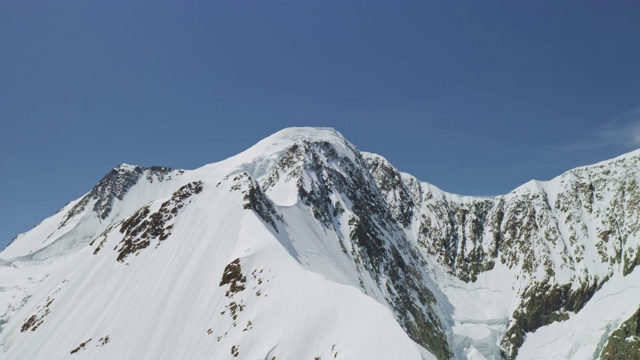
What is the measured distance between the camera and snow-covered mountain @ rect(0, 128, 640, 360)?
126 feet

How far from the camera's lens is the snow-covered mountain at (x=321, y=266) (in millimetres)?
38281

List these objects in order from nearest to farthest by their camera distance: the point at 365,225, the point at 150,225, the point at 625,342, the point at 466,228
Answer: the point at 150,225, the point at 625,342, the point at 365,225, the point at 466,228

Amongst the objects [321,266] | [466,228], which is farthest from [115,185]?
[466,228]

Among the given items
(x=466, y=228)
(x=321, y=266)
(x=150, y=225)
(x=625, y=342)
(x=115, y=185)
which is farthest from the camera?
(x=466, y=228)

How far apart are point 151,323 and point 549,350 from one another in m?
105

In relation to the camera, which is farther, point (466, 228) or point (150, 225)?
point (466, 228)

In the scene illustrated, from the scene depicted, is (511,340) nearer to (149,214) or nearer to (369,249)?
(369,249)

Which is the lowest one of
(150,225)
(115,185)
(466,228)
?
(150,225)

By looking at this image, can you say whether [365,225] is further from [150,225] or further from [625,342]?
[625,342]

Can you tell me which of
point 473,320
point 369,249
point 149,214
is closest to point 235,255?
point 149,214

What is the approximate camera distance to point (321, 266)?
2197 inches

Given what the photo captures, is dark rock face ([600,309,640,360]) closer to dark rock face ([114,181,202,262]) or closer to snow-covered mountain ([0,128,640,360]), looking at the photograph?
snow-covered mountain ([0,128,640,360])

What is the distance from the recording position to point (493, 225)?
14888 centimetres

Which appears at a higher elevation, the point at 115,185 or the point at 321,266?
the point at 115,185
